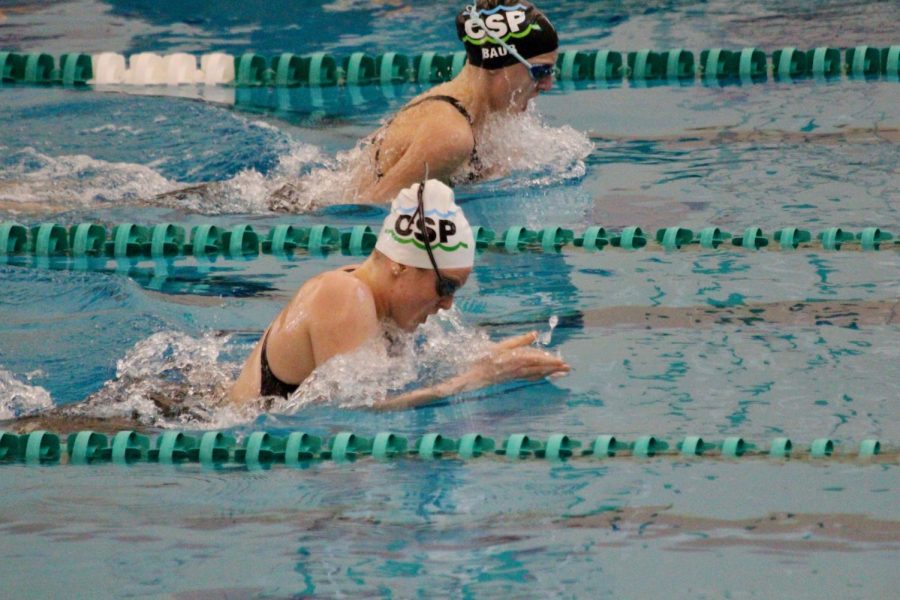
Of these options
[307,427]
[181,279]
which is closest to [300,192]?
[181,279]

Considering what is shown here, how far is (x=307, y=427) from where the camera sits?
387 centimetres

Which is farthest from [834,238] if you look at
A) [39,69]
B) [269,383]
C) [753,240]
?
[39,69]

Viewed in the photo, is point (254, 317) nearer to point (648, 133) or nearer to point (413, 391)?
point (413, 391)

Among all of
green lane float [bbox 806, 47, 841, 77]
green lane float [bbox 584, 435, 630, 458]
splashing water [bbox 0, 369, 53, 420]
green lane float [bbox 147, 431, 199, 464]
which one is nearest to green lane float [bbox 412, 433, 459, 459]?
green lane float [bbox 584, 435, 630, 458]

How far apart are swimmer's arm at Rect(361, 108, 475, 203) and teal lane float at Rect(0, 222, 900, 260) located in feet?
0.78

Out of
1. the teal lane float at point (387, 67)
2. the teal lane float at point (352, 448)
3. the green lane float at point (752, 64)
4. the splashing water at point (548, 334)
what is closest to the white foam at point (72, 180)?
the teal lane float at point (387, 67)

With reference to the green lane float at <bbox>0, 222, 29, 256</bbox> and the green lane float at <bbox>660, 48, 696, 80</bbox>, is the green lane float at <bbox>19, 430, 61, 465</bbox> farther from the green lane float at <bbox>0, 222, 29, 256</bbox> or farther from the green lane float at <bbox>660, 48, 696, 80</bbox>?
the green lane float at <bbox>660, 48, 696, 80</bbox>

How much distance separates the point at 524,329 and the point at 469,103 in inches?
45.6

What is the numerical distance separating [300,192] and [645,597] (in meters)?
3.05

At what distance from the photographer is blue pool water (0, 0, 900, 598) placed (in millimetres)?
3203

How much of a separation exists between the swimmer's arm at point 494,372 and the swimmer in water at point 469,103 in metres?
1.40

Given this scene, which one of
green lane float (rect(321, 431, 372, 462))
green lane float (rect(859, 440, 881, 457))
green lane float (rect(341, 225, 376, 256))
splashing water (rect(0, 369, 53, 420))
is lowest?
splashing water (rect(0, 369, 53, 420))

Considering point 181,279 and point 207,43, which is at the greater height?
point 207,43

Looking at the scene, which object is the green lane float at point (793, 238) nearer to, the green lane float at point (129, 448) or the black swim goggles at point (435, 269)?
the black swim goggles at point (435, 269)
